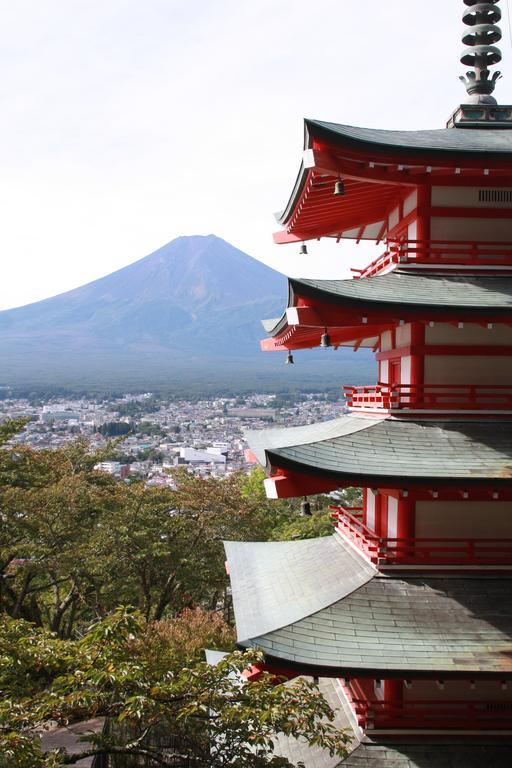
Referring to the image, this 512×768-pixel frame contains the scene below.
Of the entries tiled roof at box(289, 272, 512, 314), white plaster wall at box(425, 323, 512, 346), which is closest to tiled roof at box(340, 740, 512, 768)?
white plaster wall at box(425, 323, 512, 346)

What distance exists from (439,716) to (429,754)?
495 mm

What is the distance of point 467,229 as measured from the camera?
10047 millimetres

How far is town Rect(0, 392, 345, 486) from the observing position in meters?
88.4

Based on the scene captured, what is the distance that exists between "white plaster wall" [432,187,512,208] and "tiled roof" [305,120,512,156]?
582mm

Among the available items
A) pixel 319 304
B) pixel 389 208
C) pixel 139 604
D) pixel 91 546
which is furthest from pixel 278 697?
pixel 139 604

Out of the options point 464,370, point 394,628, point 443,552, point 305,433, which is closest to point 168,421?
point 305,433

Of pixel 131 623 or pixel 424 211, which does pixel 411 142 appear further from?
pixel 131 623

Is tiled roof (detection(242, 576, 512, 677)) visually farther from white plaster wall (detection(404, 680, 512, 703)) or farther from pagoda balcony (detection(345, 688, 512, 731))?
pagoda balcony (detection(345, 688, 512, 731))

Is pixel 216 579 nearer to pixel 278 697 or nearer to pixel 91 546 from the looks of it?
pixel 91 546

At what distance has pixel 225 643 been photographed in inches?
733

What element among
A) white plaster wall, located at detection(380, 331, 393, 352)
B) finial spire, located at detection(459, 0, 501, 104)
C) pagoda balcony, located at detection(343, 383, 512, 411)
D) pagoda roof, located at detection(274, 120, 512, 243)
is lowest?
pagoda balcony, located at detection(343, 383, 512, 411)

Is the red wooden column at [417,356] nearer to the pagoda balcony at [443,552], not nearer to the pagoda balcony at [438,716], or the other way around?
the pagoda balcony at [443,552]

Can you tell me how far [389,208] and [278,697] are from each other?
7580 mm

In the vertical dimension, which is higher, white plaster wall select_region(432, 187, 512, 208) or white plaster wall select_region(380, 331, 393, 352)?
white plaster wall select_region(432, 187, 512, 208)
